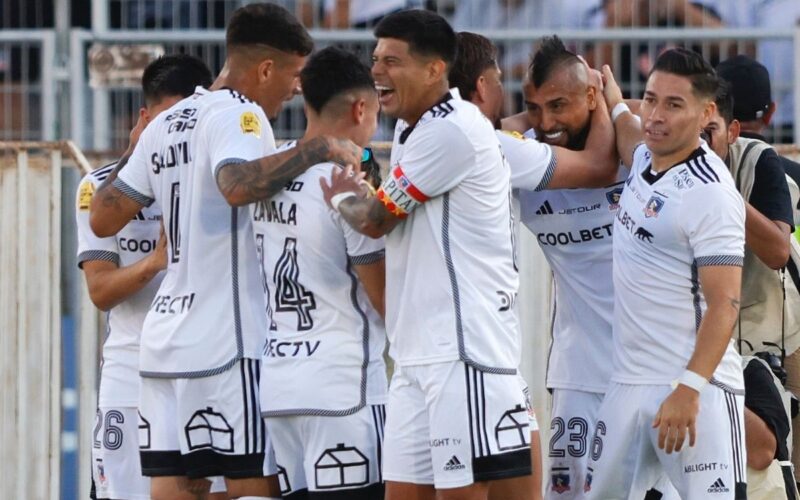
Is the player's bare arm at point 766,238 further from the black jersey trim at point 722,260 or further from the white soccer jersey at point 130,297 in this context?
the white soccer jersey at point 130,297

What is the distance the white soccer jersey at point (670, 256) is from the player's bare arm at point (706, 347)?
7 cm

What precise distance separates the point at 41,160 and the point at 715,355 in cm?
419

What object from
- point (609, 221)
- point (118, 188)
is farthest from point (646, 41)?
point (118, 188)

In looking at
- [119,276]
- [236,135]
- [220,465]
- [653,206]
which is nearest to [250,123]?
[236,135]

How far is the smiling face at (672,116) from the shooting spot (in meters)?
6.27

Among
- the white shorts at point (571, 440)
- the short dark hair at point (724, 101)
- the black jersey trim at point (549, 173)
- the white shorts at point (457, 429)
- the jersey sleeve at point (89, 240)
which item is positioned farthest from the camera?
the jersey sleeve at point (89, 240)

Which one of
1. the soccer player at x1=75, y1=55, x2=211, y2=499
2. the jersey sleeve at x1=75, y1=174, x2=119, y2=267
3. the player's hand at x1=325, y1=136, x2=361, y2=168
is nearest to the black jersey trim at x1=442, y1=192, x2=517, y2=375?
the player's hand at x1=325, y1=136, x2=361, y2=168

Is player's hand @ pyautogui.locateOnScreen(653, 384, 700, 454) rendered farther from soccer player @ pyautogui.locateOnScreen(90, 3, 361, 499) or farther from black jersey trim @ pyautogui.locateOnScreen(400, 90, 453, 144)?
soccer player @ pyautogui.locateOnScreen(90, 3, 361, 499)

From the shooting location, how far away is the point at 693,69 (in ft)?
20.8

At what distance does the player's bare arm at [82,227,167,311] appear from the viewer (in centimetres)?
680

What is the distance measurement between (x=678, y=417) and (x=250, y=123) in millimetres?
1931

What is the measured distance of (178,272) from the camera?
21.4 ft

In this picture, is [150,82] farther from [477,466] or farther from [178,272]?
[477,466]

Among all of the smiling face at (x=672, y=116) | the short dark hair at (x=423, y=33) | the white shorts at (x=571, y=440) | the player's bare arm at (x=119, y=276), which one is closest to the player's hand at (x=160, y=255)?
the player's bare arm at (x=119, y=276)
